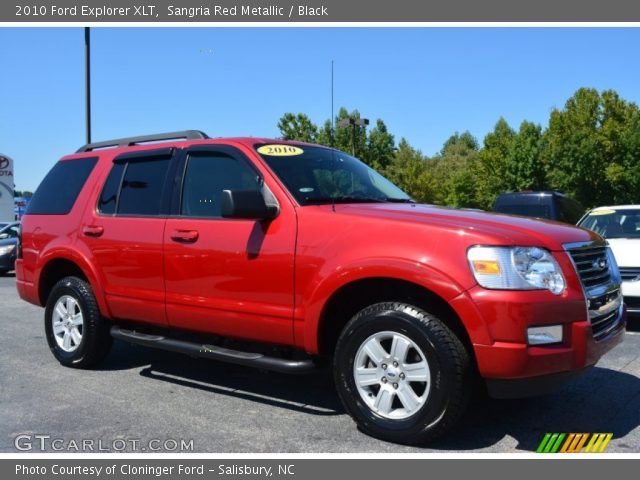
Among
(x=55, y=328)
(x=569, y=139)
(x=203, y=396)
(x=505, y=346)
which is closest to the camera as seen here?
(x=505, y=346)

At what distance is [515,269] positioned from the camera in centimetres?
337

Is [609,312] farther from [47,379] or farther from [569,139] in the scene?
[569,139]

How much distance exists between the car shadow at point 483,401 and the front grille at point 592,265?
89cm

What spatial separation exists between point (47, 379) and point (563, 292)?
13.9 ft

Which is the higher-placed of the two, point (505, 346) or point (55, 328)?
point (505, 346)

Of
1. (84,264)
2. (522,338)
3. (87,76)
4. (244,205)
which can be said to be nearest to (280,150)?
(244,205)

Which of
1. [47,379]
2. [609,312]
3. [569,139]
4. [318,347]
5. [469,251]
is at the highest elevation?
[569,139]

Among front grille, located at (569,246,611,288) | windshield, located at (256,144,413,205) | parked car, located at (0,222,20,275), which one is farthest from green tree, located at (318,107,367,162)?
parked car, located at (0,222,20,275)

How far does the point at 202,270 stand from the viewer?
4.50 meters

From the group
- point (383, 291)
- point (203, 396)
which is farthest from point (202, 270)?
point (383, 291)

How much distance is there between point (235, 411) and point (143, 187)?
2057mm

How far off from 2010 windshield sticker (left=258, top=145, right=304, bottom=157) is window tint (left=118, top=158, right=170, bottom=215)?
93 cm

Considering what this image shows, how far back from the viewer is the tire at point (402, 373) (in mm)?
3475

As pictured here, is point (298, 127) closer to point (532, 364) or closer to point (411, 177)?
point (411, 177)
